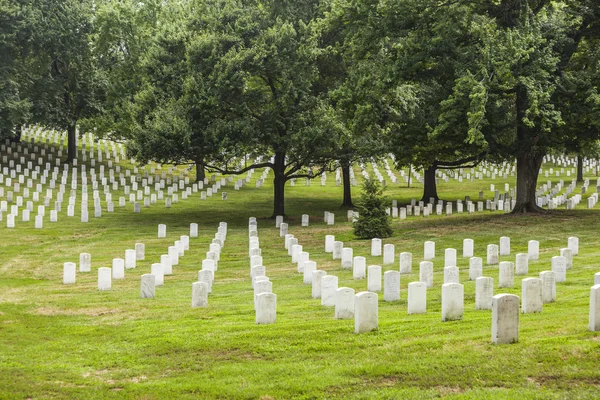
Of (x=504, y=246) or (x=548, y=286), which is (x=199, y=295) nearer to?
(x=548, y=286)

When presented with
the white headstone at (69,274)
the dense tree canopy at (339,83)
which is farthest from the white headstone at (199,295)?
the dense tree canopy at (339,83)

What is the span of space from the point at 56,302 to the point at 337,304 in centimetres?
718

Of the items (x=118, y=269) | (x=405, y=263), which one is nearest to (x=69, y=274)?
(x=118, y=269)

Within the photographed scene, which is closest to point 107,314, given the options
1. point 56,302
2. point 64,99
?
point 56,302

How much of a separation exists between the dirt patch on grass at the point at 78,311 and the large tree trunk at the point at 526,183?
1967cm

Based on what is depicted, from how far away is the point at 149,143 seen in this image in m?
35.4

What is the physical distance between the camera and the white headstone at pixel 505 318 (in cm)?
1050

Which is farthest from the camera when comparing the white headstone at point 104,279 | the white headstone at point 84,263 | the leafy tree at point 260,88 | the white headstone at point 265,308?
the leafy tree at point 260,88

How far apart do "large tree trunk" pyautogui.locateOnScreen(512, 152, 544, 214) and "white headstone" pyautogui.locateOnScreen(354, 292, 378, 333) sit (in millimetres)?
20560

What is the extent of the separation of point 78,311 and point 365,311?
23.2ft

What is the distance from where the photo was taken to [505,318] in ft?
34.6

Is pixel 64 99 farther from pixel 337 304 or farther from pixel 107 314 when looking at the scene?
pixel 337 304

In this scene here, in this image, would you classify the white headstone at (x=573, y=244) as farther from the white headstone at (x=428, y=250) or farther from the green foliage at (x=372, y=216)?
the green foliage at (x=372, y=216)

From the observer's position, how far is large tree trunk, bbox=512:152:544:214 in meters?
31.0
